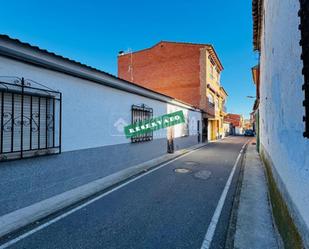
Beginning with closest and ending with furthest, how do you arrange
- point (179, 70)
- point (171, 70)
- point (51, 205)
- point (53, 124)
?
1. point (51, 205)
2. point (53, 124)
3. point (179, 70)
4. point (171, 70)

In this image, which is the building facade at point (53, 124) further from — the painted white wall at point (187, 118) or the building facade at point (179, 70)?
the building facade at point (179, 70)

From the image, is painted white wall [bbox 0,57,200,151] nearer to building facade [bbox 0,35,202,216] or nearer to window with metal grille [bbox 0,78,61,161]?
building facade [bbox 0,35,202,216]

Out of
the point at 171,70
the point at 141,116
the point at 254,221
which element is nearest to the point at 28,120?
the point at 254,221

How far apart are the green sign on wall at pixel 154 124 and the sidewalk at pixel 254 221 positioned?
16.6ft

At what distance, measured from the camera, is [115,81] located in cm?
732

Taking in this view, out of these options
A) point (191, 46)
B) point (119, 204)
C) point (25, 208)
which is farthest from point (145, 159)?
point (191, 46)

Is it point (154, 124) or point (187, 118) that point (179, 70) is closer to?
point (187, 118)

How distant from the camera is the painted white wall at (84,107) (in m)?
4.63

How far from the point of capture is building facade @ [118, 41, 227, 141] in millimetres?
20922

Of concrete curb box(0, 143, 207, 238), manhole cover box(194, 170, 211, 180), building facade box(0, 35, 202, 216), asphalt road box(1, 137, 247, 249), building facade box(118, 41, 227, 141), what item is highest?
building facade box(118, 41, 227, 141)

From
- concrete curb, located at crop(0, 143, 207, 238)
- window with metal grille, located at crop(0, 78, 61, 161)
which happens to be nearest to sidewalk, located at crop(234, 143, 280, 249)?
concrete curb, located at crop(0, 143, 207, 238)

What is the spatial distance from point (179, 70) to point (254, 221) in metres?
19.8

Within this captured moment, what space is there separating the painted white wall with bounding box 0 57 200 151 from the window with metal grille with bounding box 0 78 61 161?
0.77ft

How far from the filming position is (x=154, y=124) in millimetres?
10961
